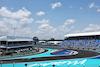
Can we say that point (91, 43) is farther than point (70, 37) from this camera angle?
No

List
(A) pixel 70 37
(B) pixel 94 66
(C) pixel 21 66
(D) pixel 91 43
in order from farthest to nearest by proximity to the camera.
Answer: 1. (A) pixel 70 37
2. (D) pixel 91 43
3. (C) pixel 21 66
4. (B) pixel 94 66

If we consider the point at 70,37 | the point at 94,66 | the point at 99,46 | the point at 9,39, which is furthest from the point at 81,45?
the point at 94,66

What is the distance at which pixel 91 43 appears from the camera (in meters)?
59.9

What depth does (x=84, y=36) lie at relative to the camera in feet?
236

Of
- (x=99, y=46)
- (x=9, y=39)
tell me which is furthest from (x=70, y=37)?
(x=9, y=39)

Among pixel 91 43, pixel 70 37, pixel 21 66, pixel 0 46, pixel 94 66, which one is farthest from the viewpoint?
pixel 70 37

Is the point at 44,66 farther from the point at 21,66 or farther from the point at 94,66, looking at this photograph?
the point at 94,66

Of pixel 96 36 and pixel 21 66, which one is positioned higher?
pixel 96 36

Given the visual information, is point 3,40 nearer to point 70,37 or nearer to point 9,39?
point 9,39

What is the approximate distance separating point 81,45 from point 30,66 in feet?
160

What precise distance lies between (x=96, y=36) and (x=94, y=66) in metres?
52.0

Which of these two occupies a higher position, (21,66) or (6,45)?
(6,45)

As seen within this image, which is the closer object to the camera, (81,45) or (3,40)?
(3,40)

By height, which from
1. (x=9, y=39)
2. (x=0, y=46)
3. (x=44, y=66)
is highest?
(x=9, y=39)
